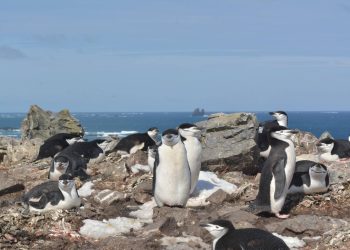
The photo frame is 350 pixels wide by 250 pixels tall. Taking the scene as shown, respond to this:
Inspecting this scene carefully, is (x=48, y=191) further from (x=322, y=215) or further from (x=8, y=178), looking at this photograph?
(x=322, y=215)

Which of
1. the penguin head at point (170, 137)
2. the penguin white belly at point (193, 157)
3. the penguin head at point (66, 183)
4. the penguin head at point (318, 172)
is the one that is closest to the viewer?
the penguin head at point (170, 137)

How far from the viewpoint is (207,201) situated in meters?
11.8

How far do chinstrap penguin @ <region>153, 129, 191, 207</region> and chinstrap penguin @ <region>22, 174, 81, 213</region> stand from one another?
4.75 feet

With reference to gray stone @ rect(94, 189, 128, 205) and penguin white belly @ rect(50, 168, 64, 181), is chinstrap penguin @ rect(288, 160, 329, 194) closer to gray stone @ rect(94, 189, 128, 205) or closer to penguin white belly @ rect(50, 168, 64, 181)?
gray stone @ rect(94, 189, 128, 205)

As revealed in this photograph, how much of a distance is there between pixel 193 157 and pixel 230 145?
7.15 ft

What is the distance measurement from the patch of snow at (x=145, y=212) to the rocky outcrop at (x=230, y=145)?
2.44 m

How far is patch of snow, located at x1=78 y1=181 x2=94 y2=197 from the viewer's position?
41.6 feet

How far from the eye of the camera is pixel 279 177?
10898 mm

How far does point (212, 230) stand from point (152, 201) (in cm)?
383

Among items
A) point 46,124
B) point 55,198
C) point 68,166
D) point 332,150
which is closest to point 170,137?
point 55,198

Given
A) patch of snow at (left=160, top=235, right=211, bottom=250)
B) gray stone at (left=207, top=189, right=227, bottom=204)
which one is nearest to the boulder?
gray stone at (left=207, top=189, right=227, bottom=204)

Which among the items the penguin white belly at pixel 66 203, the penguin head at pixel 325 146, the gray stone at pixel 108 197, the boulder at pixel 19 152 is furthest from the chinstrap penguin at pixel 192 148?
the boulder at pixel 19 152

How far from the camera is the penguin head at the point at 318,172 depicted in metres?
11.6

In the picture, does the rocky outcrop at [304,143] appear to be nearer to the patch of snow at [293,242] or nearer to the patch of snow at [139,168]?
the patch of snow at [139,168]
